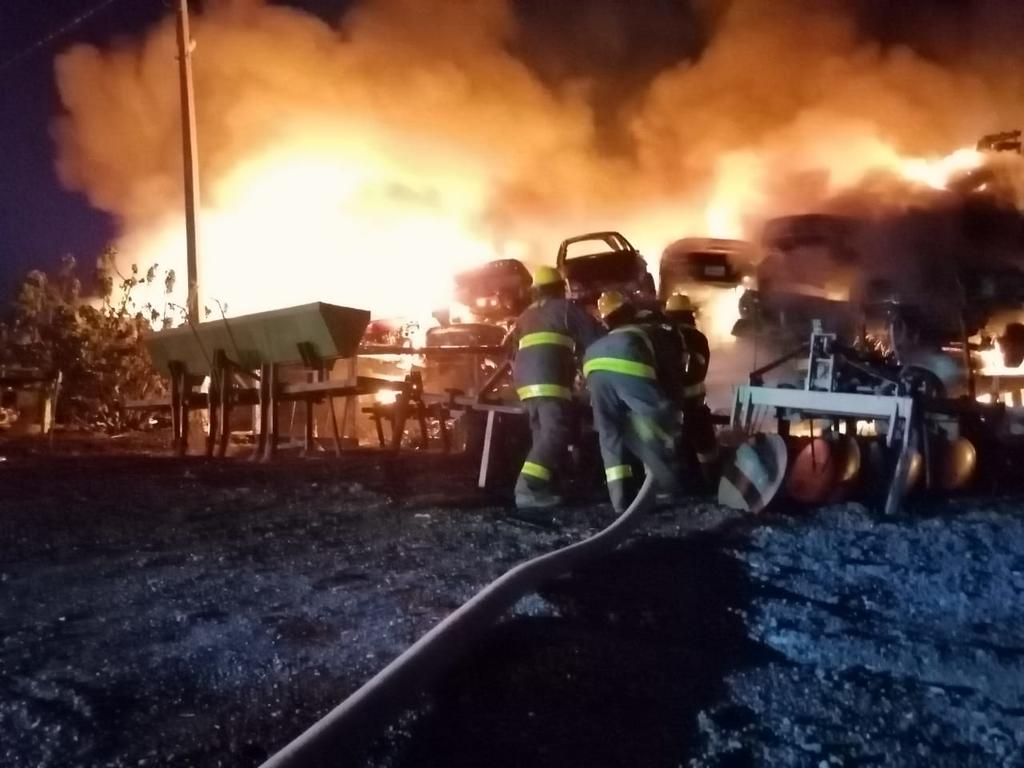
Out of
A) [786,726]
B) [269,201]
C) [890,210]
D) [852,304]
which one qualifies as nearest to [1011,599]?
[786,726]

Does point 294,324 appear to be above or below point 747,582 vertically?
above

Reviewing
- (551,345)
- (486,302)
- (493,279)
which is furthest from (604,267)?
(551,345)

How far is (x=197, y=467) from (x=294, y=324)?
1.62m

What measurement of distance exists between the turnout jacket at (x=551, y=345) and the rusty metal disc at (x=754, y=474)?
1.21 meters

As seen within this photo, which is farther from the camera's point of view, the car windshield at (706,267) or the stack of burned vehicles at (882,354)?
the car windshield at (706,267)

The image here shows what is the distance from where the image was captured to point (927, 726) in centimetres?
291

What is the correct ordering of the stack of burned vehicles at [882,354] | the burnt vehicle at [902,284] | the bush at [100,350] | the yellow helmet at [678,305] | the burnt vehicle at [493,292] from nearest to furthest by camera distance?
1. the stack of burned vehicles at [882,354]
2. the yellow helmet at [678,305]
3. the burnt vehicle at [902,284]
4. the burnt vehicle at [493,292]
5. the bush at [100,350]

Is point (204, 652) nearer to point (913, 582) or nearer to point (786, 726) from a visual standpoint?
point (786, 726)

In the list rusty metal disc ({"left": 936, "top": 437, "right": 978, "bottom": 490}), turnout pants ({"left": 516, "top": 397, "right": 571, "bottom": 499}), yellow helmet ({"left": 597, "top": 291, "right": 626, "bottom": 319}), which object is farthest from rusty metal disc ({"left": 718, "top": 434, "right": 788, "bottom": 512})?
rusty metal disc ({"left": 936, "top": 437, "right": 978, "bottom": 490})

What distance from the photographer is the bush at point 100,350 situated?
46.7 feet

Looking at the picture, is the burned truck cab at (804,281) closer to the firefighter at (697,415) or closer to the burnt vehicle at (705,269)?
the burnt vehicle at (705,269)

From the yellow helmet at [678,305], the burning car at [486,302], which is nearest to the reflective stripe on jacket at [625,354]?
the yellow helmet at [678,305]

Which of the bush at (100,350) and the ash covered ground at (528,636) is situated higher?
the bush at (100,350)

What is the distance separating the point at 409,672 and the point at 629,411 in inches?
150
